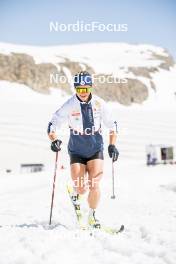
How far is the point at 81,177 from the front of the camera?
761 cm

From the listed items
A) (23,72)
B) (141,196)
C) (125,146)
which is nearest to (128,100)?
(23,72)

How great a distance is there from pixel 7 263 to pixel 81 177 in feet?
8.80

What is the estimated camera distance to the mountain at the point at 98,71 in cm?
12888

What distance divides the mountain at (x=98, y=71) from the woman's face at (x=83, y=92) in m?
93.0

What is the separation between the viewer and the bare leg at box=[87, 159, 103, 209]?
24.8 feet

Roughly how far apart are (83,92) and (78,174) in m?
1.16

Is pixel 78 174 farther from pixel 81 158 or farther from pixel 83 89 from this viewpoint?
pixel 83 89

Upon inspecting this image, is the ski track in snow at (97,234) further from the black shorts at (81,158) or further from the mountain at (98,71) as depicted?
the mountain at (98,71)

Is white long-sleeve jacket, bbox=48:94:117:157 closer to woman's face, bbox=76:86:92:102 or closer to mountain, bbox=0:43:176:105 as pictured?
woman's face, bbox=76:86:92:102

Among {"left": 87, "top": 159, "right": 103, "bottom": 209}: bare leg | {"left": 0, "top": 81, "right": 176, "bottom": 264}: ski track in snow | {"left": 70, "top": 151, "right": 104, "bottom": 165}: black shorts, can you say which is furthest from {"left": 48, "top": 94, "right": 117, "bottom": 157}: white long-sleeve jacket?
{"left": 0, "top": 81, "right": 176, "bottom": 264}: ski track in snow

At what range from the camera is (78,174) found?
7555mm

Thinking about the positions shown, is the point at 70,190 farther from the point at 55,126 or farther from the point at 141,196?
the point at 141,196

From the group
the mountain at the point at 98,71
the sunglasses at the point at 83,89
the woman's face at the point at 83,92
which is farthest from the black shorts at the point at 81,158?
the mountain at the point at 98,71

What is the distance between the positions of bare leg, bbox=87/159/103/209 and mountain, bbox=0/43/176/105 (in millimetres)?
92955
